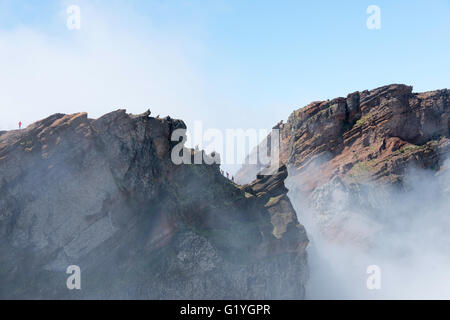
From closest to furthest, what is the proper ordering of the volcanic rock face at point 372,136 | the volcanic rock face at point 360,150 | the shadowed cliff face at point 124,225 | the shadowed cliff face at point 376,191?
the shadowed cliff face at point 124,225
the shadowed cliff face at point 376,191
the volcanic rock face at point 360,150
the volcanic rock face at point 372,136

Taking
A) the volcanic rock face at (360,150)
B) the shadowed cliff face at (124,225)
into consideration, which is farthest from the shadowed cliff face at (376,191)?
the shadowed cliff face at (124,225)

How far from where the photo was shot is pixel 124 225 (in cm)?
3847

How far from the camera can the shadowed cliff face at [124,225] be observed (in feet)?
114

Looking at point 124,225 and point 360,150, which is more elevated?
point 360,150

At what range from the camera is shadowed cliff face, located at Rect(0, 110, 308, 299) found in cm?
3488

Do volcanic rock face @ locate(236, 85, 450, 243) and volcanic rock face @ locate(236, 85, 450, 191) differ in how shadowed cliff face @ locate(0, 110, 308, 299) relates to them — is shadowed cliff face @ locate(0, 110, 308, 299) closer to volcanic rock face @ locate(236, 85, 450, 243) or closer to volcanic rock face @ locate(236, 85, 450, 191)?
volcanic rock face @ locate(236, 85, 450, 243)

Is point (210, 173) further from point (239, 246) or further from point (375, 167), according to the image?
point (375, 167)

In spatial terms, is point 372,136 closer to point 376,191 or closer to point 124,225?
point 376,191

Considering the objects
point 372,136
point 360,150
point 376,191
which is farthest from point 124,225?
point 372,136

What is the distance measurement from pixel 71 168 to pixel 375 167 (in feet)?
173

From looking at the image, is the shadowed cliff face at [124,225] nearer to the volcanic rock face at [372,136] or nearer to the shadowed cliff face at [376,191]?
the shadowed cliff face at [376,191]

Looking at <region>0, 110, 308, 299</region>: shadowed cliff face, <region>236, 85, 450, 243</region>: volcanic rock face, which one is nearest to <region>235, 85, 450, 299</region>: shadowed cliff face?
<region>236, 85, 450, 243</region>: volcanic rock face

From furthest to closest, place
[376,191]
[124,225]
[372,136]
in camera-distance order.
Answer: [372,136] → [376,191] → [124,225]

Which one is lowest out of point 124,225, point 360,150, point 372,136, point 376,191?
point 124,225
